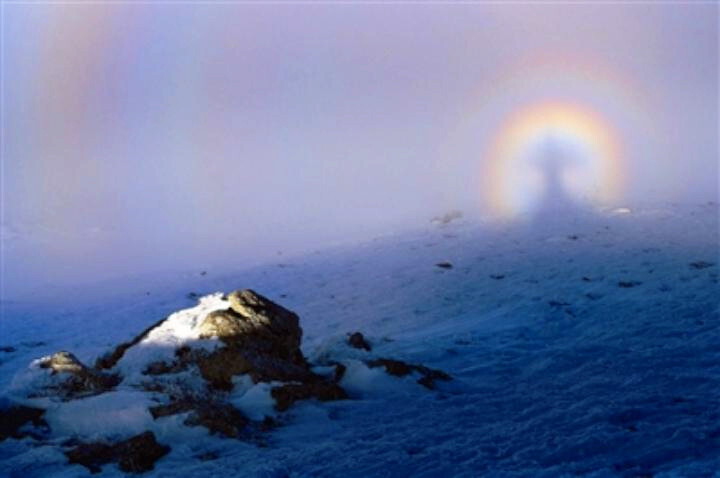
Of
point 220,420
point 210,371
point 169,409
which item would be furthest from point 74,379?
point 220,420

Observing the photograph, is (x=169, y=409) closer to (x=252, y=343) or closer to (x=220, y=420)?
(x=220, y=420)

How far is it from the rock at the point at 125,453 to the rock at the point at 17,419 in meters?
1.12

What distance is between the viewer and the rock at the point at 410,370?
9156 mm

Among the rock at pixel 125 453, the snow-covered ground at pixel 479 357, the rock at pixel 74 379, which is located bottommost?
the snow-covered ground at pixel 479 357

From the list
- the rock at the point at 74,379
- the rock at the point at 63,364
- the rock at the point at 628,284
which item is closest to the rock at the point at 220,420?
the rock at the point at 74,379

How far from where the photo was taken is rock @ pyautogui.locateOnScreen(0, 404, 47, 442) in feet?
24.7

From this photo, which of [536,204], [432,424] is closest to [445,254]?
[536,204]

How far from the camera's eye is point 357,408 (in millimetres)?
8211

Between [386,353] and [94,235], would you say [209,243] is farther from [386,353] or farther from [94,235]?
[386,353]

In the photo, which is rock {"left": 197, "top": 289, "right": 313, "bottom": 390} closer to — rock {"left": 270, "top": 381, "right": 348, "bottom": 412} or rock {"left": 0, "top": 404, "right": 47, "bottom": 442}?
rock {"left": 270, "top": 381, "right": 348, "bottom": 412}

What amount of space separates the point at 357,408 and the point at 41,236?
41.0 metres

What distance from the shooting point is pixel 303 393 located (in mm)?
8406

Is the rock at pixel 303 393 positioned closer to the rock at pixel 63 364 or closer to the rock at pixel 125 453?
the rock at pixel 125 453

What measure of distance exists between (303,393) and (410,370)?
1723mm
